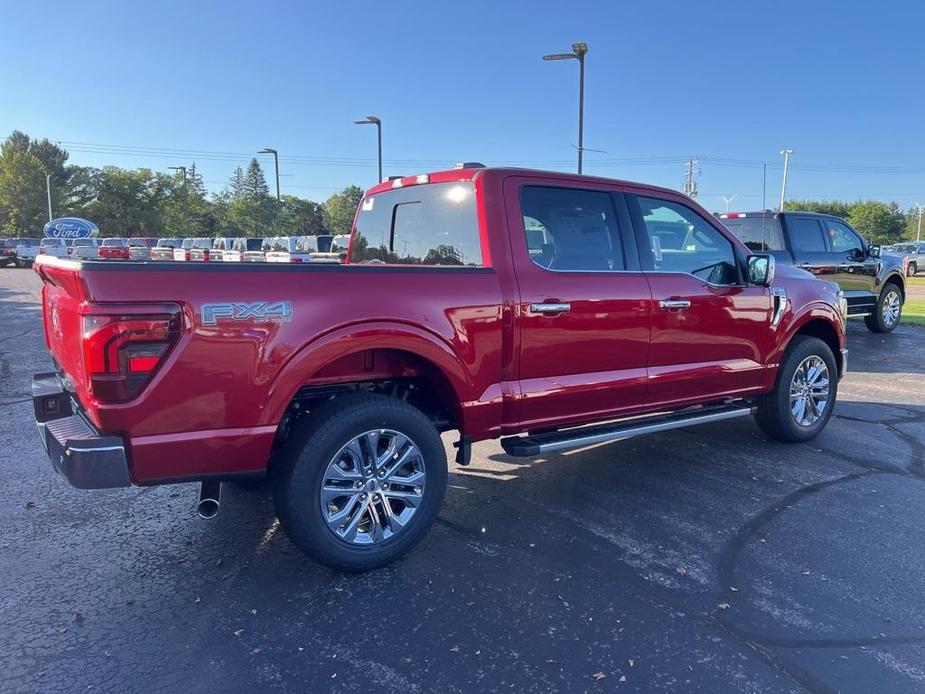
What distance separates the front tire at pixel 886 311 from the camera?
38.7 ft

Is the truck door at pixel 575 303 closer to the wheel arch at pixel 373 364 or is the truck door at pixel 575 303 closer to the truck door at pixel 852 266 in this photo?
the wheel arch at pixel 373 364

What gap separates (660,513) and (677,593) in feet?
Result: 3.15

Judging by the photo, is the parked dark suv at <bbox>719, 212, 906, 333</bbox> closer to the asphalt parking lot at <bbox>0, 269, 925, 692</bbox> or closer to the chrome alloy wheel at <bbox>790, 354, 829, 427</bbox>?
the chrome alloy wheel at <bbox>790, 354, 829, 427</bbox>

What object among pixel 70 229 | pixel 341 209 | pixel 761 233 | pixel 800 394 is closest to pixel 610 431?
pixel 800 394

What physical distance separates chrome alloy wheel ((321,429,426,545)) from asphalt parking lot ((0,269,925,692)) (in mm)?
239

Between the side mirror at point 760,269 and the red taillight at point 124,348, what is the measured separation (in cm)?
391

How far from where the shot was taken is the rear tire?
5203mm

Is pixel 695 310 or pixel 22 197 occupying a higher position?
pixel 22 197

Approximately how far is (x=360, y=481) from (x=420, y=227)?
1782 mm

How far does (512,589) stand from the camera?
313 centimetres

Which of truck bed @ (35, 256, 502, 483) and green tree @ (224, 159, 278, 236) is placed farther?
green tree @ (224, 159, 278, 236)

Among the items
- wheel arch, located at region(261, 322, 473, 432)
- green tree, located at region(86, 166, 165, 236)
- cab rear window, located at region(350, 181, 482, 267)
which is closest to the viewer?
wheel arch, located at region(261, 322, 473, 432)

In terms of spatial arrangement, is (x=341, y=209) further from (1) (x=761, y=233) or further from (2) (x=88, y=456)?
(2) (x=88, y=456)

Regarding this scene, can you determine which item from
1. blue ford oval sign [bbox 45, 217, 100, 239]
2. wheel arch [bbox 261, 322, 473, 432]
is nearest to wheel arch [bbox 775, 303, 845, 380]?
wheel arch [bbox 261, 322, 473, 432]
